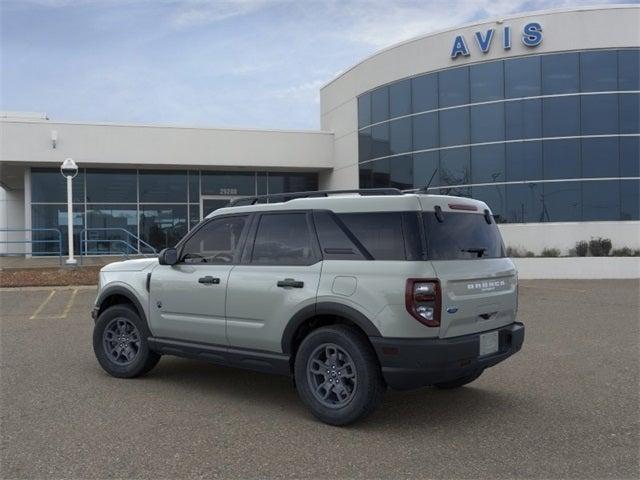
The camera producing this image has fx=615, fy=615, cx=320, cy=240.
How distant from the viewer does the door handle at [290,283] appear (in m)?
5.20

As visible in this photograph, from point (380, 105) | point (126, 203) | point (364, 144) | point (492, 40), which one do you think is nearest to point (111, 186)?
point (126, 203)

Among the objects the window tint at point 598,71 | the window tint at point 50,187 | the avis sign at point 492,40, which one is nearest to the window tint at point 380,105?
the avis sign at point 492,40

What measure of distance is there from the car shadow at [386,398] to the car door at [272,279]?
65 cm

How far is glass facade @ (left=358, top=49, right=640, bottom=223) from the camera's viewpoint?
65.7 ft

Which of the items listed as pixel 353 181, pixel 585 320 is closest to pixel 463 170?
pixel 353 181

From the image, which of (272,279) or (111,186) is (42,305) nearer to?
(272,279)

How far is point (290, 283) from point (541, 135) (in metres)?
17.5

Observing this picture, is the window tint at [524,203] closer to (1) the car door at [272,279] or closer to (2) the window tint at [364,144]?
(2) the window tint at [364,144]

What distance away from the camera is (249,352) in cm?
553

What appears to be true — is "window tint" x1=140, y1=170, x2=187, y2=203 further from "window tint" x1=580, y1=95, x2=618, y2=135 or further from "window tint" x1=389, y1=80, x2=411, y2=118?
"window tint" x1=580, y1=95, x2=618, y2=135

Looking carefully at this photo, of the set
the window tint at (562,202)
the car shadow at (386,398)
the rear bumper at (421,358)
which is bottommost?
the car shadow at (386,398)

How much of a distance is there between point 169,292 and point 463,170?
56.2ft

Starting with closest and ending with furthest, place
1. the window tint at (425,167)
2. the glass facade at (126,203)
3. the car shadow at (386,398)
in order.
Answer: the car shadow at (386,398)
the window tint at (425,167)
the glass facade at (126,203)

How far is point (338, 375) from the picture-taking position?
5.00 meters
